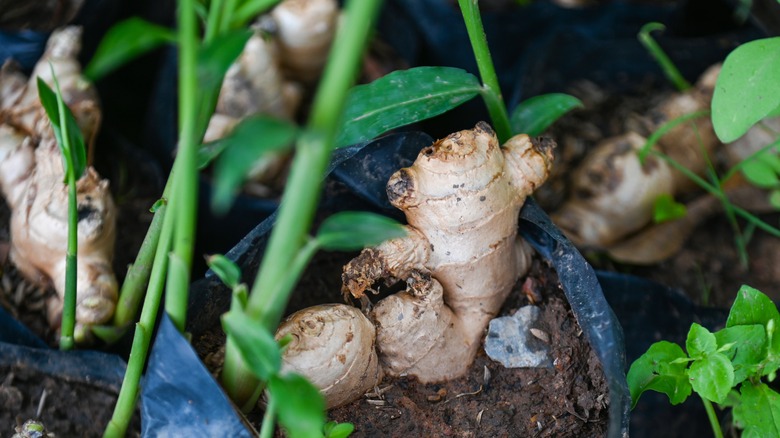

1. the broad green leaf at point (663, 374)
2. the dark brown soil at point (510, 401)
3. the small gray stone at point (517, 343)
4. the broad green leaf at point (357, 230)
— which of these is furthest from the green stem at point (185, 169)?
the broad green leaf at point (663, 374)

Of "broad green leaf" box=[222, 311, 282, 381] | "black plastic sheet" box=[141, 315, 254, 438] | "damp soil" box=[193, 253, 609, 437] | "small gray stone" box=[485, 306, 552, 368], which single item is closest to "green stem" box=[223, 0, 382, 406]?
"broad green leaf" box=[222, 311, 282, 381]

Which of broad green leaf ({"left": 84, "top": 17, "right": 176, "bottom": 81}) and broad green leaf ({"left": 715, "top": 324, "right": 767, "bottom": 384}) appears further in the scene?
broad green leaf ({"left": 715, "top": 324, "right": 767, "bottom": 384})

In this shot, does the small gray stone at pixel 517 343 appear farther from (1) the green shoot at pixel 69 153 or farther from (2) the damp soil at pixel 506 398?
(1) the green shoot at pixel 69 153

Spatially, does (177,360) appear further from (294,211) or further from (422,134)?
(422,134)

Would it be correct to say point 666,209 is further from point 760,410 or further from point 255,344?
point 255,344

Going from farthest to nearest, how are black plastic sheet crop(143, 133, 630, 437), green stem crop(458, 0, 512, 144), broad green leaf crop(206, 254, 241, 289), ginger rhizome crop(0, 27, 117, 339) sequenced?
ginger rhizome crop(0, 27, 117, 339), green stem crop(458, 0, 512, 144), black plastic sheet crop(143, 133, 630, 437), broad green leaf crop(206, 254, 241, 289)

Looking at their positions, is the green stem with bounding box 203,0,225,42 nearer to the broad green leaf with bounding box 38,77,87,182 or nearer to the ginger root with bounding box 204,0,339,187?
the broad green leaf with bounding box 38,77,87,182

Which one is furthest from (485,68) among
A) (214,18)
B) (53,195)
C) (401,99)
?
(53,195)
